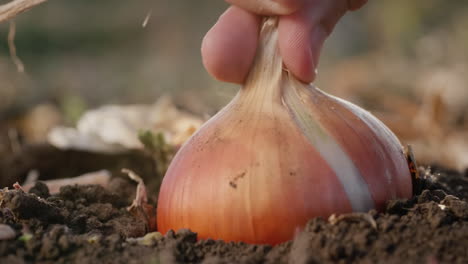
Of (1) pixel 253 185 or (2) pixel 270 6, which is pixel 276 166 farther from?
(2) pixel 270 6

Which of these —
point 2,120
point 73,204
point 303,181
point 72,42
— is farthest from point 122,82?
point 303,181

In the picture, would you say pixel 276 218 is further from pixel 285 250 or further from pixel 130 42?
pixel 130 42

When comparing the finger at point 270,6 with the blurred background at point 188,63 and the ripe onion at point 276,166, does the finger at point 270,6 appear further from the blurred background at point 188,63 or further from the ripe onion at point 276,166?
the blurred background at point 188,63

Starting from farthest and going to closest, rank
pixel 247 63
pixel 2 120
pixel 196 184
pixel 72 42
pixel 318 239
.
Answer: pixel 72 42
pixel 2 120
pixel 247 63
pixel 196 184
pixel 318 239

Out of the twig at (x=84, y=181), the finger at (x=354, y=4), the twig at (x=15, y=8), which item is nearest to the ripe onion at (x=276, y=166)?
the finger at (x=354, y=4)

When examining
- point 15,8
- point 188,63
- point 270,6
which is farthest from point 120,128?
point 188,63

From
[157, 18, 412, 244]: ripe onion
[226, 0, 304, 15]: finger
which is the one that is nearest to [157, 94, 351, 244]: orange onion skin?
[157, 18, 412, 244]: ripe onion
